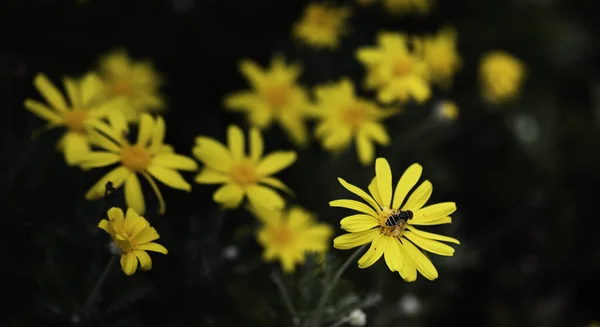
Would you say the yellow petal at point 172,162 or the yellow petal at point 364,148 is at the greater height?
the yellow petal at point 364,148

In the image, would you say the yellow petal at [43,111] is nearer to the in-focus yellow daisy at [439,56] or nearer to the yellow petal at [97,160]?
the yellow petal at [97,160]

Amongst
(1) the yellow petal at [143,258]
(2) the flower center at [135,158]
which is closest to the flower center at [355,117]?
(2) the flower center at [135,158]

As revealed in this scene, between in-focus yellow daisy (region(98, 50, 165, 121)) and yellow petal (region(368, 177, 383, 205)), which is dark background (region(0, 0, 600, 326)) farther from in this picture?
yellow petal (region(368, 177, 383, 205))

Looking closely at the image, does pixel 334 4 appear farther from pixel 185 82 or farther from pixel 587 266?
pixel 587 266

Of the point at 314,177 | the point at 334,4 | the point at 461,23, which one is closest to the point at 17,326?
the point at 314,177

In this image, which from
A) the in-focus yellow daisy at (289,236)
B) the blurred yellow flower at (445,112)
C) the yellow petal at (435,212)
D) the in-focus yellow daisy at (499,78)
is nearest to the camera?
the yellow petal at (435,212)

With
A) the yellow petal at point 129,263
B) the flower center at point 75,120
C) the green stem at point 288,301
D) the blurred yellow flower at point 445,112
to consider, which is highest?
the blurred yellow flower at point 445,112
